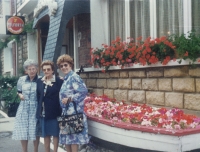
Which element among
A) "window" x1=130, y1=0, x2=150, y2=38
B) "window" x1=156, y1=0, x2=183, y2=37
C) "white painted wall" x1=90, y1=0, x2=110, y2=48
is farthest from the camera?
"white painted wall" x1=90, y1=0, x2=110, y2=48

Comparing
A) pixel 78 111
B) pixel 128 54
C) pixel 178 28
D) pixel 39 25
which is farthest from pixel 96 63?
pixel 39 25

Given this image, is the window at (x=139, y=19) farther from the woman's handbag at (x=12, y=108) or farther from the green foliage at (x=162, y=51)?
the woman's handbag at (x=12, y=108)

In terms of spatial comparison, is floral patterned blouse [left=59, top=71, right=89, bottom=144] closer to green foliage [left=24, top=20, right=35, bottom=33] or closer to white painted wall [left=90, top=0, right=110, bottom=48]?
white painted wall [left=90, top=0, right=110, bottom=48]

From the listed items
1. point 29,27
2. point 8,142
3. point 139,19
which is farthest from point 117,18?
point 29,27

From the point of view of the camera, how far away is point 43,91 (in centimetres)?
463

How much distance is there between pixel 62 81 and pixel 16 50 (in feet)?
38.0

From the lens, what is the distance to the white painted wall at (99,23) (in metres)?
7.59

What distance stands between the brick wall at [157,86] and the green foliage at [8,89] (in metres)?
5.53

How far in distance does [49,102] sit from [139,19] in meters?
2.89

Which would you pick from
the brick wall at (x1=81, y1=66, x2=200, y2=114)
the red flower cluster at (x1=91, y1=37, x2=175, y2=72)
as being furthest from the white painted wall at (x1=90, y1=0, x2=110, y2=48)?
the brick wall at (x1=81, y1=66, x2=200, y2=114)

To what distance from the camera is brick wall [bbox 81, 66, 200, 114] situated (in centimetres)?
465

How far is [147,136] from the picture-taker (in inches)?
155

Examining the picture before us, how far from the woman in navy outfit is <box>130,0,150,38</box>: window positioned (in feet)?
7.83

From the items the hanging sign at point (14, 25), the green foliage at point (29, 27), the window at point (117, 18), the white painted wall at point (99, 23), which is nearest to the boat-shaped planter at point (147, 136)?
the window at point (117, 18)
